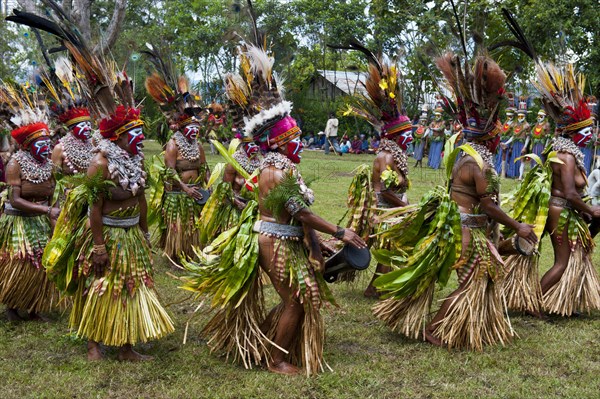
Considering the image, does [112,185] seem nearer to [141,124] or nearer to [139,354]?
[141,124]

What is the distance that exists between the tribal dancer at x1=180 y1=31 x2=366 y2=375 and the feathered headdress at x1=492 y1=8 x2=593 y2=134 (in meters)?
2.39

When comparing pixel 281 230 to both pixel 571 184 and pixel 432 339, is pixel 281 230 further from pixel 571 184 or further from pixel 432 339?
pixel 571 184

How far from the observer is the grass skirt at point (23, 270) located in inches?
214

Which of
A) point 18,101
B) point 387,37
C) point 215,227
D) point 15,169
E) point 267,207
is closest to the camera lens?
point 267,207

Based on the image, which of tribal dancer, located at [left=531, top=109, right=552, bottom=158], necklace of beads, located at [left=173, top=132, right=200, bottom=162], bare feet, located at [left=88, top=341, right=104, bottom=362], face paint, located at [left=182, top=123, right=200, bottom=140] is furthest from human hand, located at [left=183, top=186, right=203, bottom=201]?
tribal dancer, located at [left=531, top=109, right=552, bottom=158]

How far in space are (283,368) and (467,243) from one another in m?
1.73

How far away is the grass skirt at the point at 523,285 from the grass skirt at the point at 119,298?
3074 mm

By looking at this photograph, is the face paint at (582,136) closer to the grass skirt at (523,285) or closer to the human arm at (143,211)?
the grass skirt at (523,285)

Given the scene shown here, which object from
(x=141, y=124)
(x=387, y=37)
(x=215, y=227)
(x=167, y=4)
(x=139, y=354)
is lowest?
(x=139, y=354)

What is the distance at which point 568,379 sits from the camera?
14.5 feet

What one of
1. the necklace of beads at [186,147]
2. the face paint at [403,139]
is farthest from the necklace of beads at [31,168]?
the face paint at [403,139]

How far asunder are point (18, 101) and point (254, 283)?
3.01m

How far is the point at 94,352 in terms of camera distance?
473 centimetres

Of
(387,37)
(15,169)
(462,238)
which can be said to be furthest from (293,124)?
(387,37)
